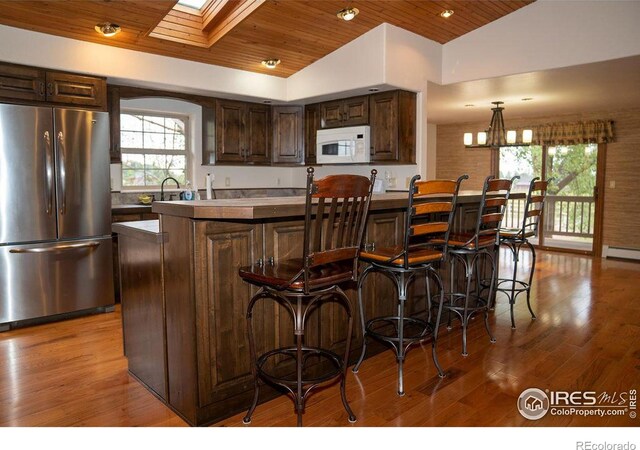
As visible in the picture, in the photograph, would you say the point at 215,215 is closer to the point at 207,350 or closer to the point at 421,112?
the point at 207,350

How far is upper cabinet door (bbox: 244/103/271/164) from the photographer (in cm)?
564

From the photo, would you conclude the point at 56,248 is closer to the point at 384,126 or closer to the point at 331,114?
the point at 331,114

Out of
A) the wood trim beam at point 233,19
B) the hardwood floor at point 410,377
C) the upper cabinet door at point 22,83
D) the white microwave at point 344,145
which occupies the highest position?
the wood trim beam at point 233,19

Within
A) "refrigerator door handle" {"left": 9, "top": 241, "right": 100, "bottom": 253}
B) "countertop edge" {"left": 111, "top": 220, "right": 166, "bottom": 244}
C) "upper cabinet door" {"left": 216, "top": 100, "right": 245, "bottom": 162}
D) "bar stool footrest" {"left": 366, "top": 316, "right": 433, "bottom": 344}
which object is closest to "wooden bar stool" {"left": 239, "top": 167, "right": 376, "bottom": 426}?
"bar stool footrest" {"left": 366, "top": 316, "right": 433, "bottom": 344}

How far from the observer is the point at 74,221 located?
395cm

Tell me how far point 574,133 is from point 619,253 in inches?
78.7

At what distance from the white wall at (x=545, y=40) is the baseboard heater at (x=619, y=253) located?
158 inches

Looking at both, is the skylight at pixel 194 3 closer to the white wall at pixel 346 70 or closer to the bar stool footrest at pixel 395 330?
the white wall at pixel 346 70

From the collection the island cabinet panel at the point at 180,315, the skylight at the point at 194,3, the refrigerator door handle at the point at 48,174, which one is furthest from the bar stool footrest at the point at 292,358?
the skylight at the point at 194,3

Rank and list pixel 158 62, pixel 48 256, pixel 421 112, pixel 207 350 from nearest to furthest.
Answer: pixel 207 350 < pixel 48 256 < pixel 158 62 < pixel 421 112

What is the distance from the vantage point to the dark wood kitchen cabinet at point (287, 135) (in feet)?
19.1

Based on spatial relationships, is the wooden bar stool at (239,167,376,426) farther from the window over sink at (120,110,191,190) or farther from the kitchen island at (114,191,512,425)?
the window over sink at (120,110,191,190)
